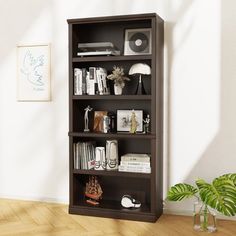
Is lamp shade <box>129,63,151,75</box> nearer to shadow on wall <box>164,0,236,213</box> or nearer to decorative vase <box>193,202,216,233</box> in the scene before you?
shadow on wall <box>164,0,236,213</box>

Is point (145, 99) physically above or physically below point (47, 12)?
below

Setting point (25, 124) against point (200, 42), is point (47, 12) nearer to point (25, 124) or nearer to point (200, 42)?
point (25, 124)

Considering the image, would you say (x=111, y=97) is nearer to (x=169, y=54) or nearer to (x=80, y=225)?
(x=169, y=54)

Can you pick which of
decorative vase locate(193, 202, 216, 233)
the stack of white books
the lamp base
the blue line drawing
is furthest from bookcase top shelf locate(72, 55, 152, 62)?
decorative vase locate(193, 202, 216, 233)

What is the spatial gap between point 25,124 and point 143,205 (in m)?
1.45

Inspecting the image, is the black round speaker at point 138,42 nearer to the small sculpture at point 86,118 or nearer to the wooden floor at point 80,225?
the small sculpture at point 86,118

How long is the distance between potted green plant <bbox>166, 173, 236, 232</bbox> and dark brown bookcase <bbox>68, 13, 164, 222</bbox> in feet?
0.88

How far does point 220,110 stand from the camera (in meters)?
3.73

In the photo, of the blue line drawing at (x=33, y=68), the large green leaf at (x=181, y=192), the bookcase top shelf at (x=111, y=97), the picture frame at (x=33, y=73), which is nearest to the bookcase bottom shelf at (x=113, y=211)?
the large green leaf at (x=181, y=192)

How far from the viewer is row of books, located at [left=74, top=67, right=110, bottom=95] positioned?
385 centimetres

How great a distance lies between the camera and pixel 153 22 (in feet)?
11.8

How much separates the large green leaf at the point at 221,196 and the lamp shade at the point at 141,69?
108cm

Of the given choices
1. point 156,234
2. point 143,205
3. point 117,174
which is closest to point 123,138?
point 117,174

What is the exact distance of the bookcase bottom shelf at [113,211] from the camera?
368cm
